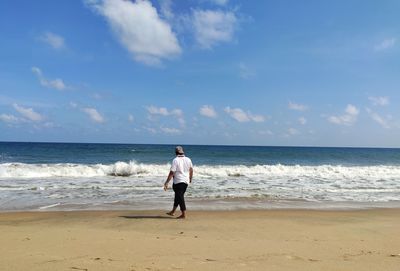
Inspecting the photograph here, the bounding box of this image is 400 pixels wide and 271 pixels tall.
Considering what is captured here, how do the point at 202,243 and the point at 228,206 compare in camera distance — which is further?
the point at 228,206

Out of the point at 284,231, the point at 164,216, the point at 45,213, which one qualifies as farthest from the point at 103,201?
the point at 284,231

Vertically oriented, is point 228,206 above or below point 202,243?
below

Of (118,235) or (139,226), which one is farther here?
(139,226)

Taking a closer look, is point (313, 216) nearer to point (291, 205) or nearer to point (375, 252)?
point (291, 205)

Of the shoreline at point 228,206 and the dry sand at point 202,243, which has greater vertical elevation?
the dry sand at point 202,243

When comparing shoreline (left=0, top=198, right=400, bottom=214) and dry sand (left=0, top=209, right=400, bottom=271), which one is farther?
shoreline (left=0, top=198, right=400, bottom=214)

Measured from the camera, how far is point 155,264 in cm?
491

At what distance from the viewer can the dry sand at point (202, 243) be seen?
5008 mm

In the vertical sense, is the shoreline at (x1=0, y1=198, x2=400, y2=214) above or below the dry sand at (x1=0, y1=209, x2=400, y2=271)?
below

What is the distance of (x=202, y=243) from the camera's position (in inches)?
250

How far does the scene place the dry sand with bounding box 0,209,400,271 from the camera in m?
5.01

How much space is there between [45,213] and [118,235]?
473 centimetres

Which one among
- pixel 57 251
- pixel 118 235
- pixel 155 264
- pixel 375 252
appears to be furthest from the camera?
pixel 118 235

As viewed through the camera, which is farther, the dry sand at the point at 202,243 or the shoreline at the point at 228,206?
the shoreline at the point at 228,206
